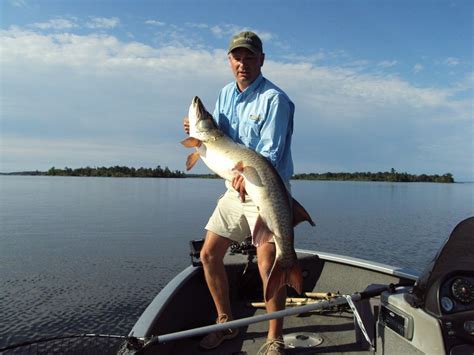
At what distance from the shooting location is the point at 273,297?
158 inches

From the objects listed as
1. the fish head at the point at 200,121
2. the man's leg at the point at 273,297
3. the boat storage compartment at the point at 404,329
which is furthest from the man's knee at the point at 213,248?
the boat storage compartment at the point at 404,329

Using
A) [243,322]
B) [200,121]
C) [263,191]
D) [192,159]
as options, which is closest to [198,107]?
[200,121]

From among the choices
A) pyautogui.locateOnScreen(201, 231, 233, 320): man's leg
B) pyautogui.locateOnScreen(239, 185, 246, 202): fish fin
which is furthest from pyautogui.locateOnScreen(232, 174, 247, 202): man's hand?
pyautogui.locateOnScreen(201, 231, 233, 320): man's leg

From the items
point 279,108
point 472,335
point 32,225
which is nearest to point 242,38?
point 279,108

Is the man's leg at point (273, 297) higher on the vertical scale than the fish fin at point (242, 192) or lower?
lower

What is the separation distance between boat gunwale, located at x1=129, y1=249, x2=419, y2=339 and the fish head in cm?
174

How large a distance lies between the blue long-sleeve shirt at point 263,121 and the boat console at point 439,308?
5.66ft

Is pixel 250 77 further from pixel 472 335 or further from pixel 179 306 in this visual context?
pixel 472 335

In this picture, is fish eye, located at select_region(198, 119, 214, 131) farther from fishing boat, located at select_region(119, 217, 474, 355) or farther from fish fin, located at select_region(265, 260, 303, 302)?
fishing boat, located at select_region(119, 217, 474, 355)

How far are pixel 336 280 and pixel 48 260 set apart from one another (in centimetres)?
1394

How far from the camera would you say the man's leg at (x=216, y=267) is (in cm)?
461

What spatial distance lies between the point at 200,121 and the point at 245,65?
2.51 feet

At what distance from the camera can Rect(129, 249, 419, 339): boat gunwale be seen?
384 cm

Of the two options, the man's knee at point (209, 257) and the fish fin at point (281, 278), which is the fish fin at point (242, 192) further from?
the man's knee at point (209, 257)
